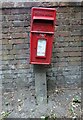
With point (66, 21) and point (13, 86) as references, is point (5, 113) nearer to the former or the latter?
point (13, 86)

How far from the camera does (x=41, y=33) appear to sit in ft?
13.3

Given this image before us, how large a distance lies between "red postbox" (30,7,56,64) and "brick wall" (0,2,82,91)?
0.37 metres

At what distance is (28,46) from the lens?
175 inches

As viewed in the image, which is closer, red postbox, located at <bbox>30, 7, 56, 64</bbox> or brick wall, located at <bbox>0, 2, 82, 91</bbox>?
red postbox, located at <bbox>30, 7, 56, 64</bbox>

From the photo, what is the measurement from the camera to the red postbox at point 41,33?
4.05m

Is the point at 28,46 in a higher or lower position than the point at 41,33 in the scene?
lower

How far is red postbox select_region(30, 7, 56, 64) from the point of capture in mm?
4047

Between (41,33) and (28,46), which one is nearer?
(41,33)

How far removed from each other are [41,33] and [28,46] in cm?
46

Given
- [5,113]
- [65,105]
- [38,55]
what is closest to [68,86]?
[65,105]

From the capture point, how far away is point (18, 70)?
448cm

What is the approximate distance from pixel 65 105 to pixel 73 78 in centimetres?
51

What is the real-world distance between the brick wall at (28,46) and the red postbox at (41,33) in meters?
0.37

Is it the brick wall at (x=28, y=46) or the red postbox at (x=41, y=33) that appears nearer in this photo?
the red postbox at (x=41, y=33)
